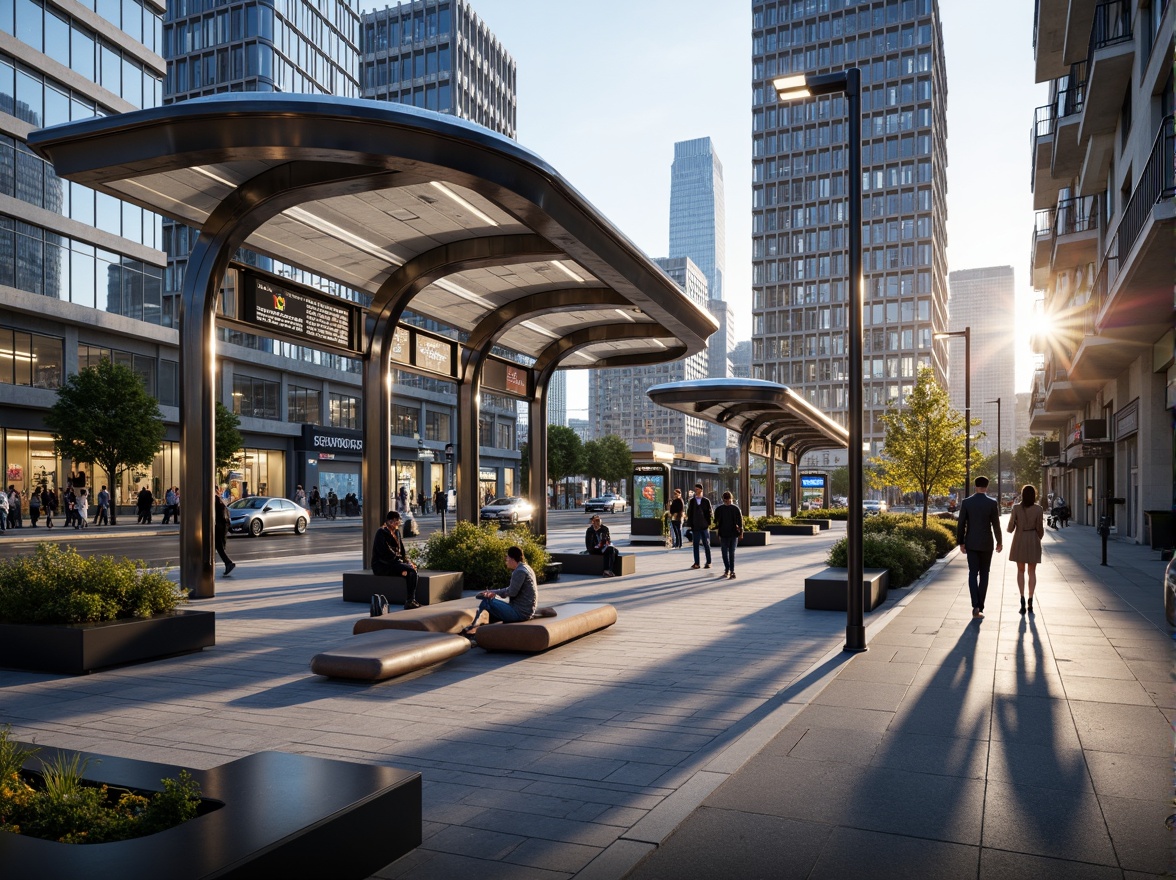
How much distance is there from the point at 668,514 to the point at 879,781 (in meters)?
23.6

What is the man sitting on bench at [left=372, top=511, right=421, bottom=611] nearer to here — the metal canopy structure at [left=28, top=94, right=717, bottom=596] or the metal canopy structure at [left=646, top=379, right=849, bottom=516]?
the metal canopy structure at [left=28, top=94, right=717, bottom=596]

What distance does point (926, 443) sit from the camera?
2900cm

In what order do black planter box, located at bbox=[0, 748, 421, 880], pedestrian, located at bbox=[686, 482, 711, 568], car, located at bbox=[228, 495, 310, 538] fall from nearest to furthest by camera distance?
black planter box, located at bbox=[0, 748, 421, 880], pedestrian, located at bbox=[686, 482, 711, 568], car, located at bbox=[228, 495, 310, 538]

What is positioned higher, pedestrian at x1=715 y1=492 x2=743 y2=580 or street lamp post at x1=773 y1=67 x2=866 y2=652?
street lamp post at x1=773 y1=67 x2=866 y2=652

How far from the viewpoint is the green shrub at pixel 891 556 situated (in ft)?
50.1

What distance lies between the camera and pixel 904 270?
111 metres

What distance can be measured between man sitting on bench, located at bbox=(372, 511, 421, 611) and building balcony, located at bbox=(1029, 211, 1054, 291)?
33.7 metres

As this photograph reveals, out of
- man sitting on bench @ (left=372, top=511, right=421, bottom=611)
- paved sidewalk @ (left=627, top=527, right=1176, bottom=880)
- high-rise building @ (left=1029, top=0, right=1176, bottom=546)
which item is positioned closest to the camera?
paved sidewalk @ (left=627, top=527, right=1176, bottom=880)

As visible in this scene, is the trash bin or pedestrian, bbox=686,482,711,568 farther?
the trash bin

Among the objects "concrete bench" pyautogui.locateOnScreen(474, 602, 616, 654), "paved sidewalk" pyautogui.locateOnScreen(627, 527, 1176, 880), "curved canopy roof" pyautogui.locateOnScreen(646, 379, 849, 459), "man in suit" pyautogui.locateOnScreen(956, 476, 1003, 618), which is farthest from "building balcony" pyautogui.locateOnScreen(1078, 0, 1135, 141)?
"concrete bench" pyautogui.locateOnScreen(474, 602, 616, 654)

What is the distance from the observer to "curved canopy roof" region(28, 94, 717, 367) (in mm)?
9617

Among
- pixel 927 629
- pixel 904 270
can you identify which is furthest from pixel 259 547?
pixel 904 270

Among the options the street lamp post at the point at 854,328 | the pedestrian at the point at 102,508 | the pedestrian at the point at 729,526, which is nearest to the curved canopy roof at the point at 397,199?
the street lamp post at the point at 854,328

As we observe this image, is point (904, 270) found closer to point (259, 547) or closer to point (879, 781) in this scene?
point (259, 547)
